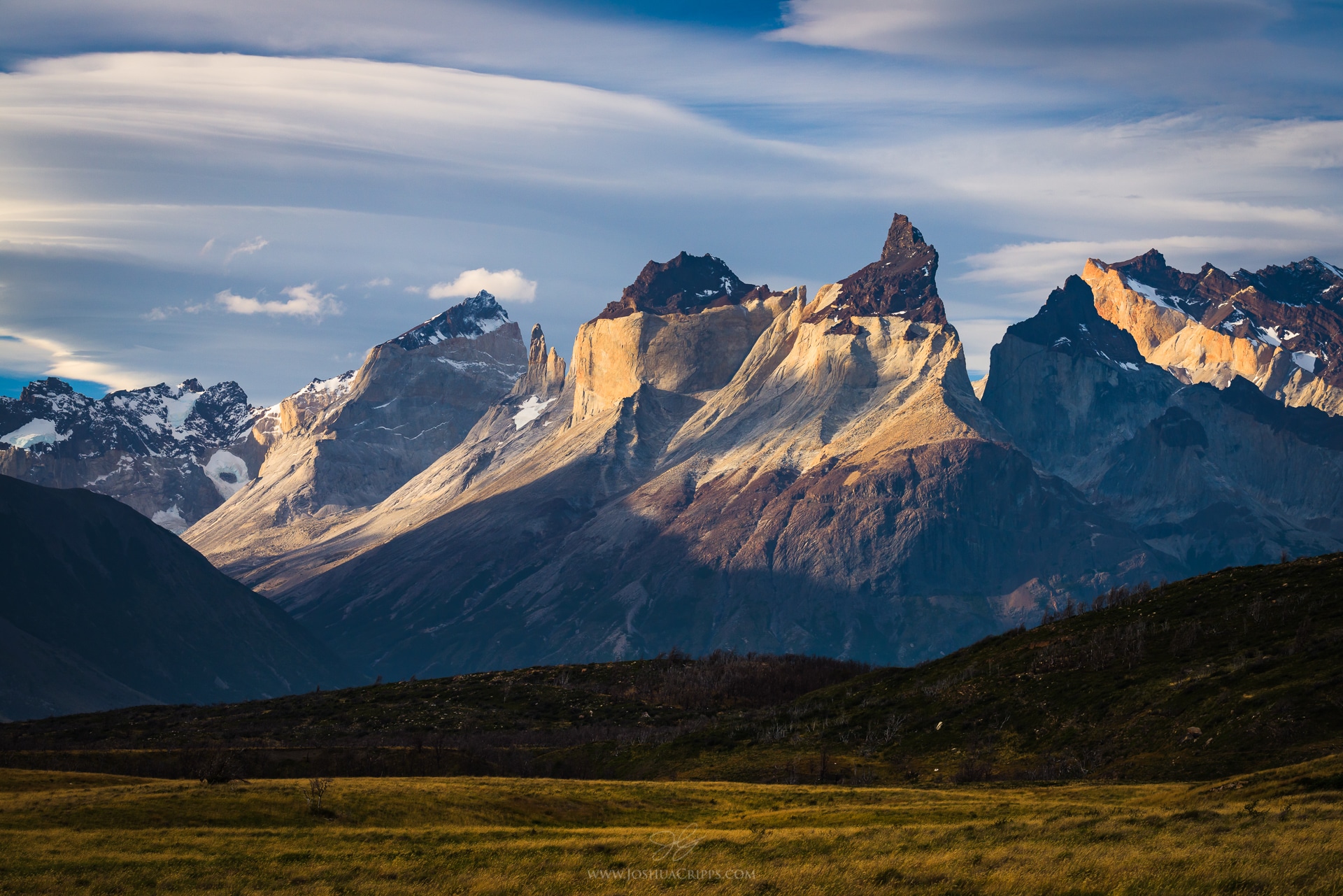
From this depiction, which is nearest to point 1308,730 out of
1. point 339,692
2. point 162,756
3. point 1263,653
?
point 1263,653

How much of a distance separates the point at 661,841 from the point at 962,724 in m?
59.4

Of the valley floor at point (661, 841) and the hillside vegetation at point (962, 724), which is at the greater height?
the valley floor at point (661, 841)

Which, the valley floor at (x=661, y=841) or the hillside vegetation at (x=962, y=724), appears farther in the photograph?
the hillside vegetation at (x=962, y=724)

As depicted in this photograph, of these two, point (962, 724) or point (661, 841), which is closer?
point (661, 841)

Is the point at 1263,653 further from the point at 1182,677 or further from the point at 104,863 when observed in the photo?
the point at 104,863

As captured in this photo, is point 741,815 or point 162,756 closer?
point 741,815

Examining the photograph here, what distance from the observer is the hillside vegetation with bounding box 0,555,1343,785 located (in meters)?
94.4

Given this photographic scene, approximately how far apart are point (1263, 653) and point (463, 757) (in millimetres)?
69831

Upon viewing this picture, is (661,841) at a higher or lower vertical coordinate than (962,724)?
higher

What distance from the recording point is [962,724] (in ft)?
384

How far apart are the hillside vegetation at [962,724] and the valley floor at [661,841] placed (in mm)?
12494

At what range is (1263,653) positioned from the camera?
105 metres

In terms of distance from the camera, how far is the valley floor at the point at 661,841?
5159 centimetres

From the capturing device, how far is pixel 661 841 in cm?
6481
